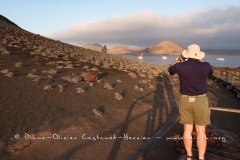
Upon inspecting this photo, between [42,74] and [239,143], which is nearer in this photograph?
[239,143]

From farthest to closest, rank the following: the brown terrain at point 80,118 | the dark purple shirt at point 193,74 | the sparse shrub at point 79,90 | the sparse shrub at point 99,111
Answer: the sparse shrub at point 79,90
the sparse shrub at point 99,111
the brown terrain at point 80,118
the dark purple shirt at point 193,74

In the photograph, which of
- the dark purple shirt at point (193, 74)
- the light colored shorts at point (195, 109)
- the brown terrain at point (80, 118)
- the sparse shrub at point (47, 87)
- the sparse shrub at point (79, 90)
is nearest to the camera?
the dark purple shirt at point (193, 74)

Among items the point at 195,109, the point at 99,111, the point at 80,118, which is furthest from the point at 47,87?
the point at 195,109

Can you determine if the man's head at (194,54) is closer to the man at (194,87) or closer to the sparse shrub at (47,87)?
the man at (194,87)

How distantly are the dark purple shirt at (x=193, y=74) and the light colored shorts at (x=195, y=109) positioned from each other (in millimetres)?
125

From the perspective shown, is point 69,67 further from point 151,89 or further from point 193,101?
point 193,101

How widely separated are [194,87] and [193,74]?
27cm

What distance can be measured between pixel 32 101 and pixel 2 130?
10.4ft

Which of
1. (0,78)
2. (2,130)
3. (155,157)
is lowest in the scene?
(155,157)

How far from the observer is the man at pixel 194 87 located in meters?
4.94

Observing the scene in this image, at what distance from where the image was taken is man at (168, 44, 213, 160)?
4938 mm

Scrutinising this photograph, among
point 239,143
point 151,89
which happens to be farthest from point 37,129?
point 151,89

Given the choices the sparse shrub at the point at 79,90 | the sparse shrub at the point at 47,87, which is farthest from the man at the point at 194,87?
the sparse shrub at the point at 47,87

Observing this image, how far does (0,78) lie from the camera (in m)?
14.3
